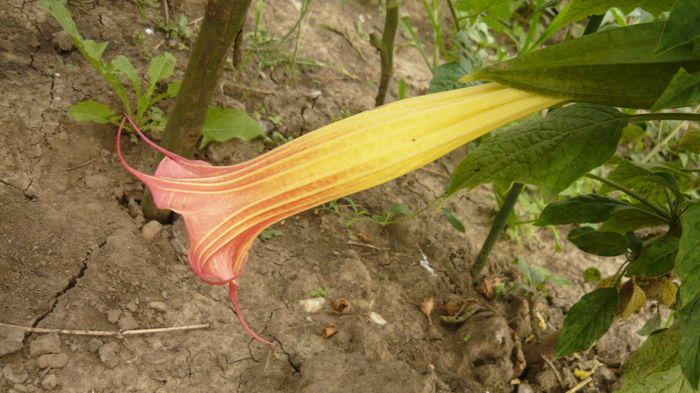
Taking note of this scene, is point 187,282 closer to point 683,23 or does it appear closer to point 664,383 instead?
point 664,383

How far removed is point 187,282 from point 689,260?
1.28 metres

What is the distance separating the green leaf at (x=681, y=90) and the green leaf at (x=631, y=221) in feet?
2.04

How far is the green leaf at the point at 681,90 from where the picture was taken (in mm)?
735

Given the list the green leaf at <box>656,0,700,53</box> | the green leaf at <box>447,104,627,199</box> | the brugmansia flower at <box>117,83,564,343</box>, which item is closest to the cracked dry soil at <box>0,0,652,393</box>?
the brugmansia flower at <box>117,83,564,343</box>

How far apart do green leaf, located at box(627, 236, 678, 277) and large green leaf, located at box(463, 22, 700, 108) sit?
18.3 inches

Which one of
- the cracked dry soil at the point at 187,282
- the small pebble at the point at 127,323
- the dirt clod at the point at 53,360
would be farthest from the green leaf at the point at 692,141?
the dirt clod at the point at 53,360

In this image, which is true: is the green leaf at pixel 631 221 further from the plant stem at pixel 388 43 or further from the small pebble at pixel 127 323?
the small pebble at pixel 127 323

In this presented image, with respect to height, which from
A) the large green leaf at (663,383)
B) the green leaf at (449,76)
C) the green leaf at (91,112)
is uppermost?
the green leaf at (449,76)

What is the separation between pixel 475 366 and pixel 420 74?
1.94 m

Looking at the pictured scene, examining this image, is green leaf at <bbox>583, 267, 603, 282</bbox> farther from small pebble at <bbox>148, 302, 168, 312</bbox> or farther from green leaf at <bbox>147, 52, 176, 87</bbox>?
green leaf at <bbox>147, 52, 176, 87</bbox>

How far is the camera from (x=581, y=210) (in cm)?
130

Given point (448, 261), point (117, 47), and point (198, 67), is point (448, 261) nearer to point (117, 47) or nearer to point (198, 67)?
point (198, 67)

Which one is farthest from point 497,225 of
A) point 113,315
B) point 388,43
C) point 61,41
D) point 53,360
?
point 61,41

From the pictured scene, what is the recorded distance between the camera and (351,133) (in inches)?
33.9
